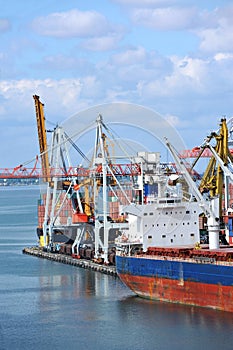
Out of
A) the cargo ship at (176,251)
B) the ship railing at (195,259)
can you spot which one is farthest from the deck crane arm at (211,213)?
the ship railing at (195,259)

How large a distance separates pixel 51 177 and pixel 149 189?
20.5 meters

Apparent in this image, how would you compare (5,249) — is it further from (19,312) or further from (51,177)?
(19,312)

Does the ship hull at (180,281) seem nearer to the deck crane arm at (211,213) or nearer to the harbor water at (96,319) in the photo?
the harbor water at (96,319)

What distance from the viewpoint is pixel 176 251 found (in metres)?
32.5

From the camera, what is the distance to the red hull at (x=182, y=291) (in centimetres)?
2987

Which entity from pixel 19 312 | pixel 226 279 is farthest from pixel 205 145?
pixel 19 312

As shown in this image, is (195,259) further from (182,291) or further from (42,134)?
(42,134)

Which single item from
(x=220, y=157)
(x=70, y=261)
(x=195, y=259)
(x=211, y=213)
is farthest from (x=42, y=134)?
(x=195, y=259)

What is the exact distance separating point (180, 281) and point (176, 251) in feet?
4.13

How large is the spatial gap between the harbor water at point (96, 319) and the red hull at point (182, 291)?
33cm

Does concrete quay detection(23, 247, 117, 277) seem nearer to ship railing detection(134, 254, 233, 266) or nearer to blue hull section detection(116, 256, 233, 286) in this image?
blue hull section detection(116, 256, 233, 286)

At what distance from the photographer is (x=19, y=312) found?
32.2 metres

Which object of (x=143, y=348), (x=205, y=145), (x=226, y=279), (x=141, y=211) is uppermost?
(x=205, y=145)

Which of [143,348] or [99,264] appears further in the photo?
[99,264]
